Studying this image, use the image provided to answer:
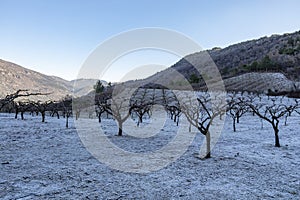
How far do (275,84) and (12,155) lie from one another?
6368 cm

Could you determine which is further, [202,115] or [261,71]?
[261,71]

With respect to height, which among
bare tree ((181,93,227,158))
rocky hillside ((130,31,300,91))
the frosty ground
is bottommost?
the frosty ground

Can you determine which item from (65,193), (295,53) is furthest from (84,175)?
(295,53)

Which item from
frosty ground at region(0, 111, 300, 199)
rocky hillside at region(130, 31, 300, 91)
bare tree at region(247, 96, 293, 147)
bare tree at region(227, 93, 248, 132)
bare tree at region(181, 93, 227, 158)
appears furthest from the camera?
rocky hillside at region(130, 31, 300, 91)

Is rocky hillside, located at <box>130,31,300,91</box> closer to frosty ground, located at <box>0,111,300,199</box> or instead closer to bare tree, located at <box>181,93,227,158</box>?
bare tree, located at <box>181,93,227,158</box>

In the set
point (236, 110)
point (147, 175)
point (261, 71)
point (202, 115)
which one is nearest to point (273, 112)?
point (202, 115)

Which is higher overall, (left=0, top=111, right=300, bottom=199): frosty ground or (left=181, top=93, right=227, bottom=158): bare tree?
(left=181, top=93, right=227, bottom=158): bare tree

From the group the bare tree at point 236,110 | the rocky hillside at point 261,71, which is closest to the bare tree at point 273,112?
the bare tree at point 236,110

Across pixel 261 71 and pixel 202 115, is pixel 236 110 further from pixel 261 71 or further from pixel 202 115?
pixel 261 71

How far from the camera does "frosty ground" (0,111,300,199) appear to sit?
6828mm

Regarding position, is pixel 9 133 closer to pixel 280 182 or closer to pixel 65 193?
pixel 65 193

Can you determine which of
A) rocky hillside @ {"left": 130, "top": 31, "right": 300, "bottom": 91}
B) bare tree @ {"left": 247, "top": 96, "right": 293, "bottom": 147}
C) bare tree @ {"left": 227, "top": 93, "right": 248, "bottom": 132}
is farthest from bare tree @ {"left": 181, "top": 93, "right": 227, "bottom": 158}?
rocky hillside @ {"left": 130, "top": 31, "right": 300, "bottom": 91}

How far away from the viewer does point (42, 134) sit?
15711mm

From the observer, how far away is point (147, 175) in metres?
8.40
